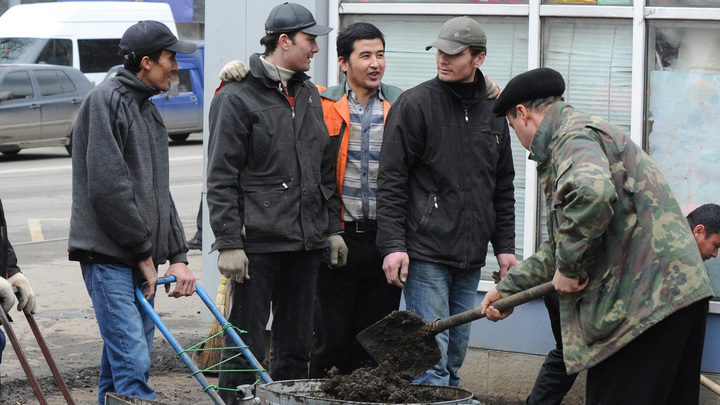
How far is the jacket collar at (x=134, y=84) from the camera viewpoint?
4.81m

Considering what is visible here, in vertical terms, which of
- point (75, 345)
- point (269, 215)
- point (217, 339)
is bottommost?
point (75, 345)

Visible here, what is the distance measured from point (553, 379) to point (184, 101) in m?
19.0

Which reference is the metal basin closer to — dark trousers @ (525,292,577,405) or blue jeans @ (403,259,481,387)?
blue jeans @ (403,259,481,387)

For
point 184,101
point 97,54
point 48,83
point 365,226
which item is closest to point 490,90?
point 365,226

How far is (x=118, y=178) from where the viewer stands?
4.63 m

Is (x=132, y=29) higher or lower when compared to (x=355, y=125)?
higher

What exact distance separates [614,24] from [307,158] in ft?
7.21

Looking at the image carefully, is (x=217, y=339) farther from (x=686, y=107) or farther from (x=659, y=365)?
(x=659, y=365)

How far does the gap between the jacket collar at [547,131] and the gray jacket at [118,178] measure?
1.80 meters

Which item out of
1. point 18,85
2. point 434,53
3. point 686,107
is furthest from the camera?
point 18,85

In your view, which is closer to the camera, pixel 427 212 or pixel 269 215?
pixel 269 215

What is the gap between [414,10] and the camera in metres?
6.66

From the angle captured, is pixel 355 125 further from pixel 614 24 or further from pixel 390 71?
pixel 614 24

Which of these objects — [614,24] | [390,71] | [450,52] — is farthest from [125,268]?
[614,24]
